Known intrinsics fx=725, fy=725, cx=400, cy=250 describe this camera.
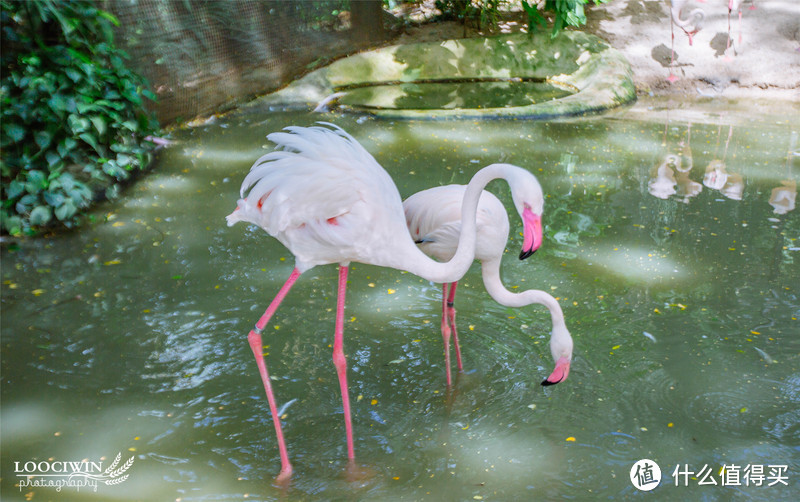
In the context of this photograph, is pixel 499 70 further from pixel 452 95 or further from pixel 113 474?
pixel 113 474

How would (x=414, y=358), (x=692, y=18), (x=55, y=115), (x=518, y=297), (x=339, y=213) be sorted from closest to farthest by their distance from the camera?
(x=339, y=213) < (x=518, y=297) < (x=414, y=358) < (x=55, y=115) < (x=692, y=18)

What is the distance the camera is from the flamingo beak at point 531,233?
2.27 meters

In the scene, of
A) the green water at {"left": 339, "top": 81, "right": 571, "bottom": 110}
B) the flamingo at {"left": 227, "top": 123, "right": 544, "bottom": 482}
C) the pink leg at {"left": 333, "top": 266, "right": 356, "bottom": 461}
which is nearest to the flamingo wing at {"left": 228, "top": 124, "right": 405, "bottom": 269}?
the flamingo at {"left": 227, "top": 123, "right": 544, "bottom": 482}

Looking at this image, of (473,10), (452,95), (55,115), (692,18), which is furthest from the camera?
(473,10)

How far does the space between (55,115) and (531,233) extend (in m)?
3.37

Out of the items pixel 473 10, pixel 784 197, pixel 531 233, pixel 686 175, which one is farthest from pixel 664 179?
pixel 473 10

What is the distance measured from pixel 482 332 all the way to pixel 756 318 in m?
1.36

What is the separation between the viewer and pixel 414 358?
3344mm

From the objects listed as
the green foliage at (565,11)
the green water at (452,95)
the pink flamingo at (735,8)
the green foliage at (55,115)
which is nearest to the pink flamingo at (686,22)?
the pink flamingo at (735,8)

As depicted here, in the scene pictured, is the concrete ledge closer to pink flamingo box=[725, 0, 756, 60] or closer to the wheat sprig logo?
pink flamingo box=[725, 0, 756, 60]

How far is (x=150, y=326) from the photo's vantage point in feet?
11.5

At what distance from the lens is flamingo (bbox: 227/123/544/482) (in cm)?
255

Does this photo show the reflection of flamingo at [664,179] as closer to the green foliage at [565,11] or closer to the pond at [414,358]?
the pond at [414,358]

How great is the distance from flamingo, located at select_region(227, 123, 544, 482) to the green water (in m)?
4.45
